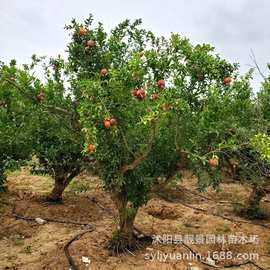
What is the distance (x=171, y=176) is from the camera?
8.71 m

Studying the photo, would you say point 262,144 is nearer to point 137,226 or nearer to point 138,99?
point 138,99

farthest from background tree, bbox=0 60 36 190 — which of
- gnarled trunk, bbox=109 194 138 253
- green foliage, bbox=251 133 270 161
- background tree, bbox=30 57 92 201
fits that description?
green foliage, bbox=251 133 270 161

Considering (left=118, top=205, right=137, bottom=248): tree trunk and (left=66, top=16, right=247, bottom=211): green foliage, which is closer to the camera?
(left=66, top=16, right=247, bottom=211): green foliage

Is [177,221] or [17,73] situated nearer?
[17,73]

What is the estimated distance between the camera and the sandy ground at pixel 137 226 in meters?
8.71

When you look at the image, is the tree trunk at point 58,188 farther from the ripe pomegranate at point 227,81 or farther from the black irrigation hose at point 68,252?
the ripe pomegranate at point 227,81

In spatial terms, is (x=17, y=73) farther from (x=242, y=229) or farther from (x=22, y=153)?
(x=242, y=229)

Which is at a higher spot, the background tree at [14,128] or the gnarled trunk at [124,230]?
the background tree at [14,128]

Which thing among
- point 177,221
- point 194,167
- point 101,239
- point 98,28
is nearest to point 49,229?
point 101,239

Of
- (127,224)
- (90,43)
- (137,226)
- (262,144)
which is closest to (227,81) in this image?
(262,144)

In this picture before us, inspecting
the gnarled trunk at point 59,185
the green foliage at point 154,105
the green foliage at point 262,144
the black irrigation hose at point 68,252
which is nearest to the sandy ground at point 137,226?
the black irrigation hose at point 68,252

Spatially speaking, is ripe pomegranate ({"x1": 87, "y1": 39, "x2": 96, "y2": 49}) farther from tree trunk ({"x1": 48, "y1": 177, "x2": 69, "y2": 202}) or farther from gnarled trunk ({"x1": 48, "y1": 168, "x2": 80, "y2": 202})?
tree trunk ({"x1": 48, "y1": 177, "x2": 69, "y2": 202})

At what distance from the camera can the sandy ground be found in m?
8.71

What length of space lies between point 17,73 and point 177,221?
6298 millimetres
